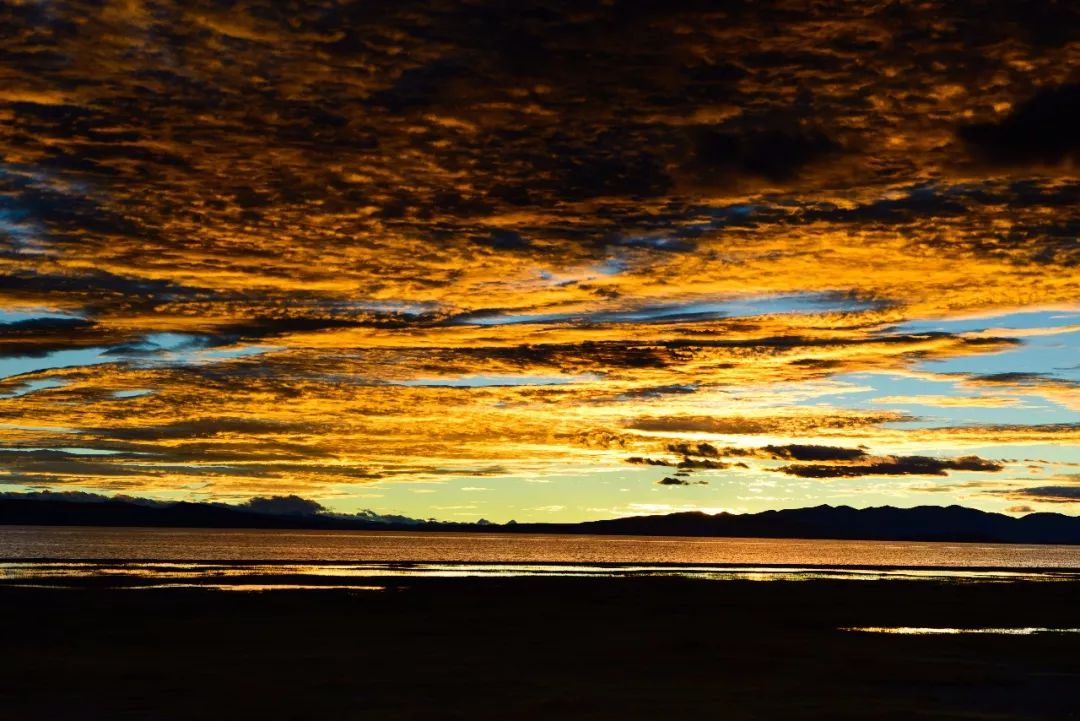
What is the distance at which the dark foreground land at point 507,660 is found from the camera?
25844mm

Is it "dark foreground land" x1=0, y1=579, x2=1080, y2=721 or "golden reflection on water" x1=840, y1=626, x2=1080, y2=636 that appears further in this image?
"golden reflection on water" x1=840, y1=626, x2=1080, y2=636

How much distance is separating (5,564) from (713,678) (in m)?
88.3

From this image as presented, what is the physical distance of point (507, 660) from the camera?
34.3 m

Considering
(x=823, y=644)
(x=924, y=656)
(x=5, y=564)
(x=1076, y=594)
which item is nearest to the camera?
(x=924, y=656)

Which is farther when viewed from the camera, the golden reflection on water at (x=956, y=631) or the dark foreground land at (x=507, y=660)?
the golden reflection on water at (x=956, y=631)

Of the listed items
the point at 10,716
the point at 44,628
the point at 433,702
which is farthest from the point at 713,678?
the point at 44,628

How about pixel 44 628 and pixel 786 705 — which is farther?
pixel 44 628

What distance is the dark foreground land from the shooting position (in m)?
25.8

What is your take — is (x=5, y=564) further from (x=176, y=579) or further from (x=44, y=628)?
(x=44, y=628)

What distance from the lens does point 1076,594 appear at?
7675cm

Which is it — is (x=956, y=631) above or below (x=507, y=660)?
below

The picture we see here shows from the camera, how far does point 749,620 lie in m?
49.4

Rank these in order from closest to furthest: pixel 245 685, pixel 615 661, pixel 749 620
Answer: pixel 245 685 → pixel 615 661 → pixel 749 620

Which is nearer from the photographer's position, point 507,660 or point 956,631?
point 507,660
